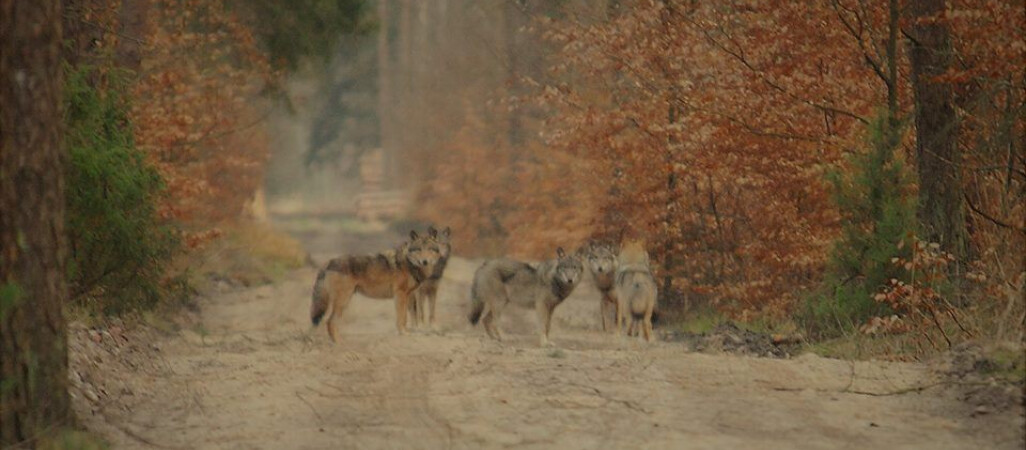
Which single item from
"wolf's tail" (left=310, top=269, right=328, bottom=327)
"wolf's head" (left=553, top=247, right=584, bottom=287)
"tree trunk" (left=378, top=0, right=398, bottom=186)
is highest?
"tree trunk" (left=378, top=0, right=398, bottom=186)

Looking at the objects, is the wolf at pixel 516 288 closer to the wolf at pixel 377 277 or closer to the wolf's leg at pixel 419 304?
the wolf at pixel 377 277

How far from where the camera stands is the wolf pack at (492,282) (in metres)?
15.9

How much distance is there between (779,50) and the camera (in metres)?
→ 17.3

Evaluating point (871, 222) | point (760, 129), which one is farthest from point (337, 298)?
point (871, 222)

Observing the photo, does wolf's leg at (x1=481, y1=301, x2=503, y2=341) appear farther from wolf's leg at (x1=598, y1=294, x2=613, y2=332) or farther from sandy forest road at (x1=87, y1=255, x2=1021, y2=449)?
sandy forest road at (x1=87, y1=255, x2=1021, y2=449)

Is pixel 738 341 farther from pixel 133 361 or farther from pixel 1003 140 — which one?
pixel 133 361

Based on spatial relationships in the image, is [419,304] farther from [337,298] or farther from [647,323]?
[647,323]

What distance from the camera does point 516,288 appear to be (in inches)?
653

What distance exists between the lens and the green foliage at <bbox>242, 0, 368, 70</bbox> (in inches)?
945

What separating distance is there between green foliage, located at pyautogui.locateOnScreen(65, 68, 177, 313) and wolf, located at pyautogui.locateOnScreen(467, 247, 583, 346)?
410cm

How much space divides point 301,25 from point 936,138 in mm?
13992

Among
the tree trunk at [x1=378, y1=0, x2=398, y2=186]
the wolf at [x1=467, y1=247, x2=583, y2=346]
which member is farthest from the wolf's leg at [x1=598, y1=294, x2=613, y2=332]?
the tree trunk at [x1=378, y1=0, x2=398, y2=186]

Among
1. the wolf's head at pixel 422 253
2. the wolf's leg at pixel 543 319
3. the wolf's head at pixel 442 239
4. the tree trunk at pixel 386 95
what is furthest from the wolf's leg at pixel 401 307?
the tree trunk at pixel 386 95

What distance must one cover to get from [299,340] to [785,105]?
7353mm
